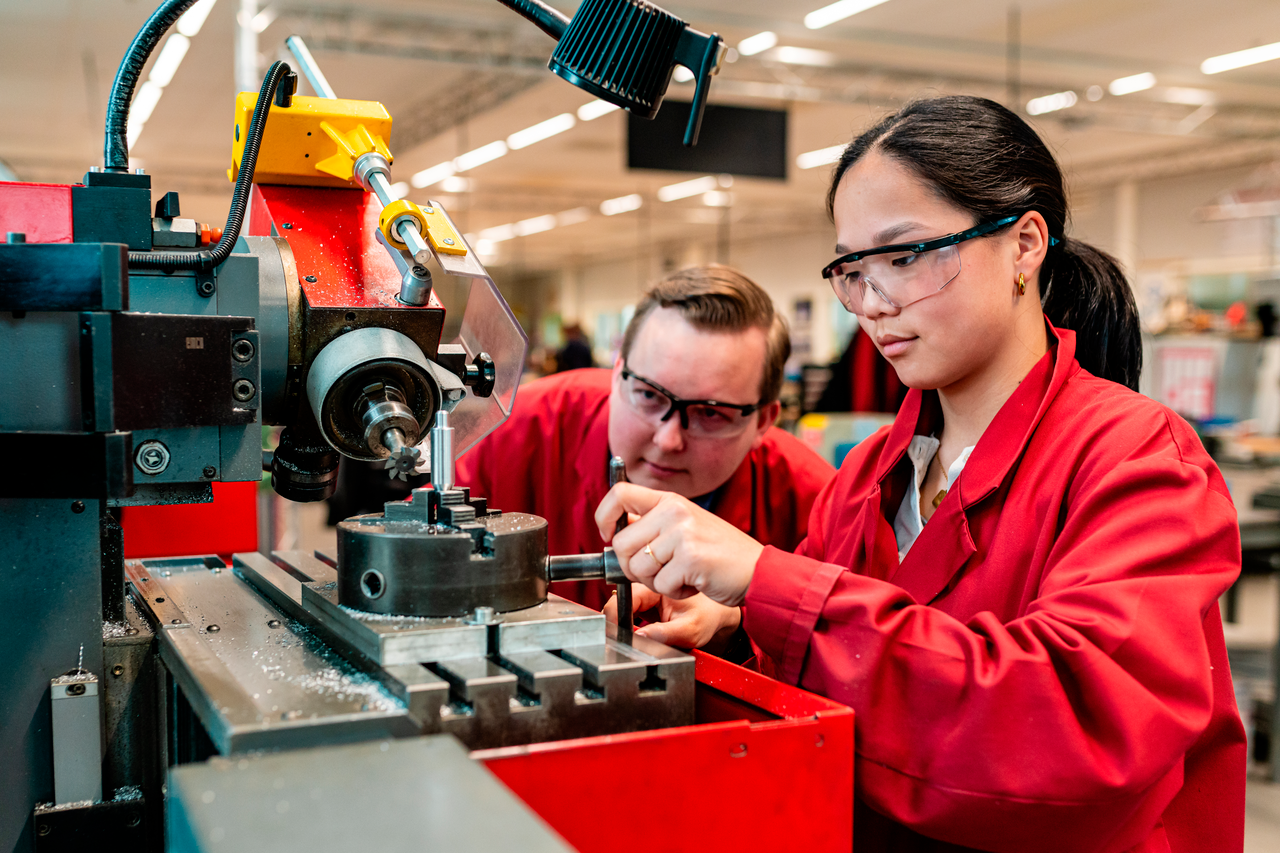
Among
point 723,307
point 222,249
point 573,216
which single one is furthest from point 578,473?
point 573,216

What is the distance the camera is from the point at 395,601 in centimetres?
73

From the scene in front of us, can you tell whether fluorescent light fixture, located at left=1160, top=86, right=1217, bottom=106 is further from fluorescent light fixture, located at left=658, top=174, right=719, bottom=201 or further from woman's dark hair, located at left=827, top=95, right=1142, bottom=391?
woman's dark hair, located at left=827, top=95, right=1142, bottom=391

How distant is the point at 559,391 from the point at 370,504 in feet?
11.2

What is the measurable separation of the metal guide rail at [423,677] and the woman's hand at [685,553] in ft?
0.19

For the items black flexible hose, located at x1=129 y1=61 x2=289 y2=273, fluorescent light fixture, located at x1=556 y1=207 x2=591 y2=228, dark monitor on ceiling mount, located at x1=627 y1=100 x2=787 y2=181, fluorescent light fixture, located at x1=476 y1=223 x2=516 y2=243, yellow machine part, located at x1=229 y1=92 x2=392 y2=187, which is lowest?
black flexible hose, located at x1=129 y1=61 x2=289 y2=273

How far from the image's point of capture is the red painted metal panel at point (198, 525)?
4.97 ft

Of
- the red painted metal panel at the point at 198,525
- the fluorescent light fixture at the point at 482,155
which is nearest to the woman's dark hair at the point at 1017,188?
the red painted metal panel at the point at 198,525

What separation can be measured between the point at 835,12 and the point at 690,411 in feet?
16.9

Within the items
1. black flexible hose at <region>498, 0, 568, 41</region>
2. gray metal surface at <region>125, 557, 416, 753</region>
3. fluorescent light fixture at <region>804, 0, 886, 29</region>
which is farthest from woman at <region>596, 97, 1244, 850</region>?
fluorescent light fixture at <region>804, 0, 886, 29</region>

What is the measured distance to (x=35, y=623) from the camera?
0.76 m

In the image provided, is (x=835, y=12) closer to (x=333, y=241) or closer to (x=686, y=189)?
(x=686, y=189)

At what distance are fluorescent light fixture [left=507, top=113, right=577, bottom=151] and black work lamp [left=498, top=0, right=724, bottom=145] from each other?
7763mm

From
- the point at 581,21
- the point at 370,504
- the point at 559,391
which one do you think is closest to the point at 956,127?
the point at 581,21

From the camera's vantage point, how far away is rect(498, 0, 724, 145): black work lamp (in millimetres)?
857
